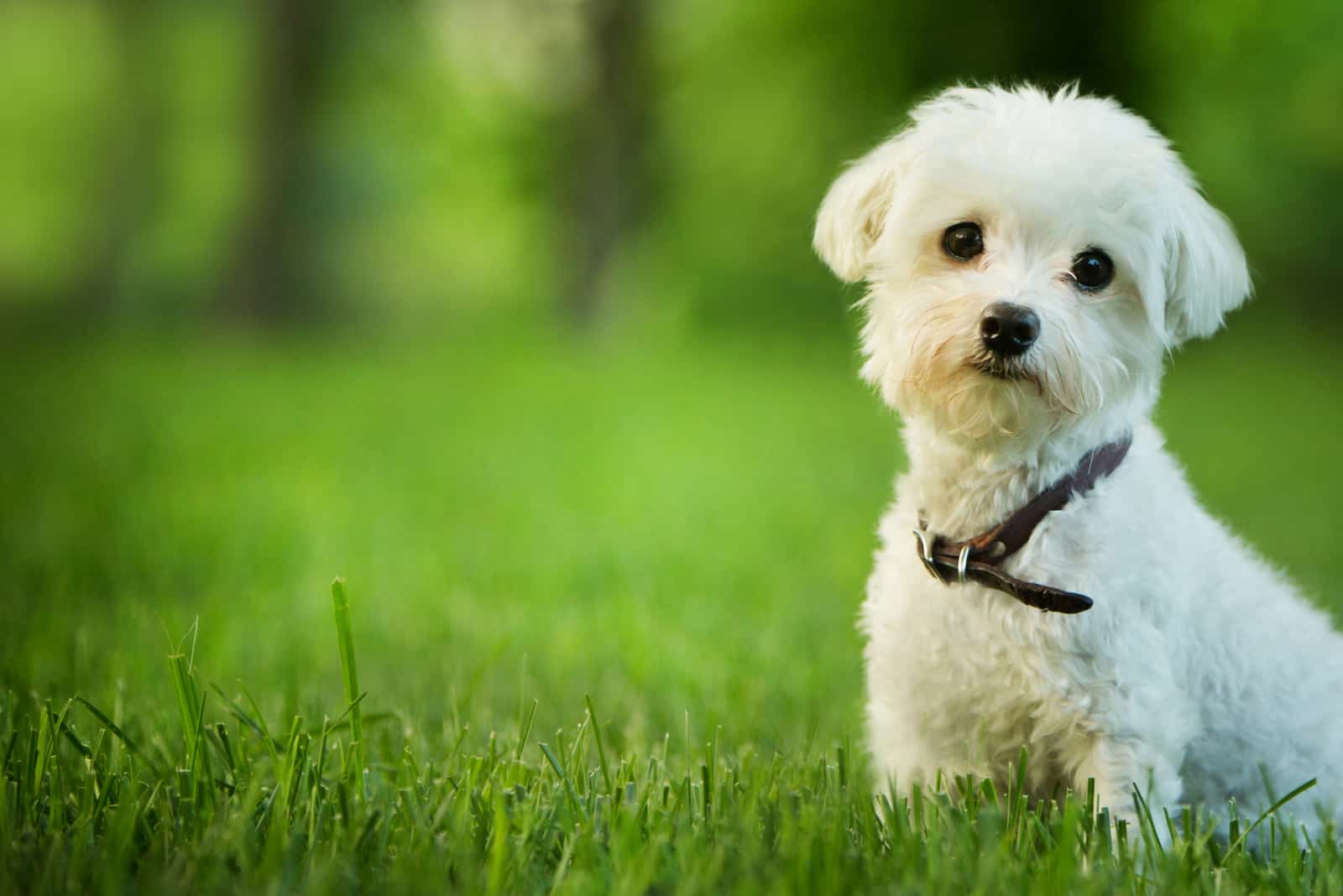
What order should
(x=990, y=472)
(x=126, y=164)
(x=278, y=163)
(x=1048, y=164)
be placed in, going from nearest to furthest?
(x=1048, y=164)
(x=990, y=472)
(x=278, y=163)
(x=126, y=164)

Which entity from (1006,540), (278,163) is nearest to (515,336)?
(278,163)

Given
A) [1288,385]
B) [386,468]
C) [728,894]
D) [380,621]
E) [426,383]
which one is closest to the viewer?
[728,894]

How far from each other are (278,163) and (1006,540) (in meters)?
18.3

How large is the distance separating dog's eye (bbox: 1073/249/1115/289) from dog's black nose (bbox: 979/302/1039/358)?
27 cm

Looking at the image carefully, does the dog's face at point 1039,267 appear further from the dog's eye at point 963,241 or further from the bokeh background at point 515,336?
the bokeh background at point 515,336

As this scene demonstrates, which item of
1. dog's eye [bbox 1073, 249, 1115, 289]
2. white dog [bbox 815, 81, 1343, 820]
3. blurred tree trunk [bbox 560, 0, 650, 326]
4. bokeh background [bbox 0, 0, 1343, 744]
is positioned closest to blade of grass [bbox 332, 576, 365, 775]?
bokeh background [bbox 0, 0, 1343, 744]

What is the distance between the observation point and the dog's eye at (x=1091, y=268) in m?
2.94

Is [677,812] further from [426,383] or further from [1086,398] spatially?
[426,383]

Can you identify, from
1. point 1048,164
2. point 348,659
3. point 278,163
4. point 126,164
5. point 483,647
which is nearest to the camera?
point 348,659

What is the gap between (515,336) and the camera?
824 inches

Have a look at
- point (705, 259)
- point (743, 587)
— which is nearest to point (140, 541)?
point (743, 587)

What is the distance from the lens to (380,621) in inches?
199

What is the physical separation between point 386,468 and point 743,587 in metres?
3.87

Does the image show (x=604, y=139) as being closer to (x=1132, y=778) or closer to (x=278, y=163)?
(x=278, y=163)
